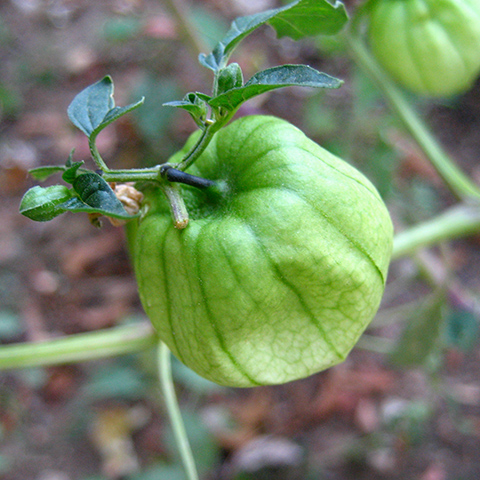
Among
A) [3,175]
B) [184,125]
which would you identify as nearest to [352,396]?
[184,125]

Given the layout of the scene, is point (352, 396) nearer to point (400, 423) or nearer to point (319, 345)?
point (400, 423)

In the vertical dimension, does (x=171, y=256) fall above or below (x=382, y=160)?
above

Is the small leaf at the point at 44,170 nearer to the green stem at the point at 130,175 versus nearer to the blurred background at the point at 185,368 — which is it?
the green stem at the point at 130,175

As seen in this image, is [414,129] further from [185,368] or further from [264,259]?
[185,368]

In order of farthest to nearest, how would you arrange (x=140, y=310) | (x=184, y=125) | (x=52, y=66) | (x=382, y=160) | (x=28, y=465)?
(x=52, y=66) < (x=184, y=125) < (x=140, y=310) < (x=28, y=465) < (x=382, y=160)

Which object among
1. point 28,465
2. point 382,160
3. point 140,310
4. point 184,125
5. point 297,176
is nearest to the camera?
point 297,176

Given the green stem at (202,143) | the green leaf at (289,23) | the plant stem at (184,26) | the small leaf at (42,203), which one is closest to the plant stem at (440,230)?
the green leaf at (289,23)

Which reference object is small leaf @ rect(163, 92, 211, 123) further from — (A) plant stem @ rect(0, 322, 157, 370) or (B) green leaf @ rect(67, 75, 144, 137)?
(A) plant stem @ rect(0, 322, 157, 370)
